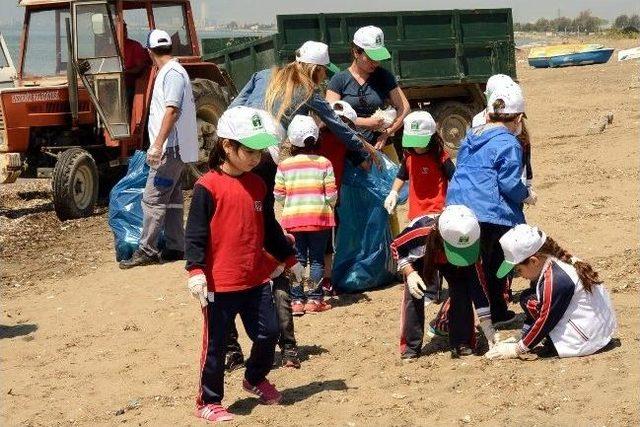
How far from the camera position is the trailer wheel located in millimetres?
14750

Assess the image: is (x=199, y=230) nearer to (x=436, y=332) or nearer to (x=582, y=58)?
(x=436, y=332)

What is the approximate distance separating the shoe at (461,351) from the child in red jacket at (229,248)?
1130mm

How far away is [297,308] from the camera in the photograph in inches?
277

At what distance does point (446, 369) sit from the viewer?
18.7 feet

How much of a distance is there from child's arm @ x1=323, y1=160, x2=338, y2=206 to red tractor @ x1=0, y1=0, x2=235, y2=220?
4.58 meters

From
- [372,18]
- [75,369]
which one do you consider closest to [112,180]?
[372,18]

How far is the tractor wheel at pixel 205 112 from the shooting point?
39.4 feet

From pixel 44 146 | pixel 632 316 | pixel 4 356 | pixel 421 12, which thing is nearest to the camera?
pixel 632 316

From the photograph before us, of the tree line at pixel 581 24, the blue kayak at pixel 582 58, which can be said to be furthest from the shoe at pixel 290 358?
the tree line at pixel 581 24

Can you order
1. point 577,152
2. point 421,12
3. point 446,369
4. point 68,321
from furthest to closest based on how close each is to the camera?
point 421,12 < point 577,152 < point 68,321 < point 446,369

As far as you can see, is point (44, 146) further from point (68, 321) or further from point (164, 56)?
point (68, 321)

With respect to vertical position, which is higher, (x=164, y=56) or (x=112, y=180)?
(x=164, y=56)

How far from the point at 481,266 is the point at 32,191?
891 cm

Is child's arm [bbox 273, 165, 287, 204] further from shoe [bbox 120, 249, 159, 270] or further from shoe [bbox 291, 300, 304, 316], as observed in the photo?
shoe [bbox 120, 249, 159, 270]
